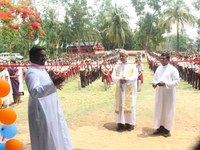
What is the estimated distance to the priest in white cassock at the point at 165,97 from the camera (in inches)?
267

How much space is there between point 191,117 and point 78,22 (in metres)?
47.3

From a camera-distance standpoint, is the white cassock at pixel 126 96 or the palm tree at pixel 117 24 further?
the palm tree at pixel 117 24

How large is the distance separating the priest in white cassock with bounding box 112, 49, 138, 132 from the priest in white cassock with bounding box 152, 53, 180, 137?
643mm

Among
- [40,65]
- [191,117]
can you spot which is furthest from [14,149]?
[191,117]

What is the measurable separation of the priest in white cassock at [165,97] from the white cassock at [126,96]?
633 millimetres

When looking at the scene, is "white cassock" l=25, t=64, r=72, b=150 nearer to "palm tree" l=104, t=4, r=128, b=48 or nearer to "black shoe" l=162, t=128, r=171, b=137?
"black shoe" l=162, t=128, r=171, b=137

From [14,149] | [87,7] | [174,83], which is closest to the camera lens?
[14,149]

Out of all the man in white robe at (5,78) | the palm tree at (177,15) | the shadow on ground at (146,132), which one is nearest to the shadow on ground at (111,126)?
the shadow on ground at (146,132)

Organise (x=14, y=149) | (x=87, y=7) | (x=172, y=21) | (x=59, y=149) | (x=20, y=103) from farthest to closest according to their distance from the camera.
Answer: (x=87, y=7)
(x=172, y=21)
(x=20, y=103)
(x=14, y=149)
(x=59, y=149)

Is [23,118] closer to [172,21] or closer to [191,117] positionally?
[191,117]

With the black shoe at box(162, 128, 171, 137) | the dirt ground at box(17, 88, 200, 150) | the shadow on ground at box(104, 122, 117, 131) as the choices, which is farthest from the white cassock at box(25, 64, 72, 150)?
the shadow on ground at box(104, 122, 117, 131)

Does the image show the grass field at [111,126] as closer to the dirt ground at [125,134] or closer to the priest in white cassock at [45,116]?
the dirt ground at [125,134]

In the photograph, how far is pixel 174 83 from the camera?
6.66 metres

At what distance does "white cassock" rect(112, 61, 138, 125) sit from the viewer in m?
7.39
